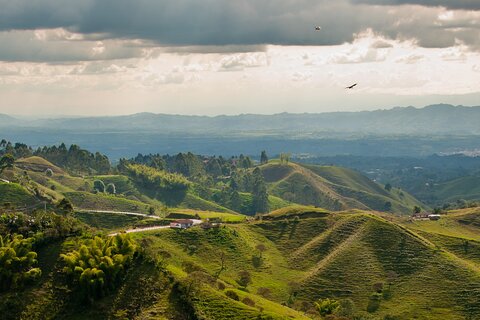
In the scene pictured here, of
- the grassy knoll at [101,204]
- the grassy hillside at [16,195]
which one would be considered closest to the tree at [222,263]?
the grassy hillside at [16,195]

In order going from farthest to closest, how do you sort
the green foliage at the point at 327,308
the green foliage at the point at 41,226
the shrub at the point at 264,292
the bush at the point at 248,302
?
the shrub at the point at 264,292, the green foliage at the point at 327,308, the green foliage at the point at 41,226, the bush at the point at 248,302

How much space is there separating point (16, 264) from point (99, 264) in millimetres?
13040

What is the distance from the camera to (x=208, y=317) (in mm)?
74062

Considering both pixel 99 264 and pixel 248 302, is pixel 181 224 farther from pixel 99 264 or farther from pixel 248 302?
pixel 99 264

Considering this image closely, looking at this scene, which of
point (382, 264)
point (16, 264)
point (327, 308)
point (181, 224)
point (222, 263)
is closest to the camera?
point (16, 264)

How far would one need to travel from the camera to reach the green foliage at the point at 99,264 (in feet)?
250

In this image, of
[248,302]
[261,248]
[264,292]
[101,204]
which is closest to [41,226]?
[248,302]

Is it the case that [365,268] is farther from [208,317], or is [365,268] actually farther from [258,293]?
[208,317]

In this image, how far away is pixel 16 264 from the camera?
80.7 m

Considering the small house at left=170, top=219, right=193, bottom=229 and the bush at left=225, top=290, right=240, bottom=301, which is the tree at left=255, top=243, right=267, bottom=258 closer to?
the small house at left=170, top=219, right=193, bottom=229

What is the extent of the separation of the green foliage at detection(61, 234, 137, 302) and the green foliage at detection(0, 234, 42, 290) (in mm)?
4573

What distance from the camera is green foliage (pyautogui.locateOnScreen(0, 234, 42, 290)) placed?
78.5 m

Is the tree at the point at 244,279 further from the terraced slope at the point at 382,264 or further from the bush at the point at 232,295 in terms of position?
the bush at the point at 232,295

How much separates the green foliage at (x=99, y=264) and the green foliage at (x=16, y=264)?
457 cm
